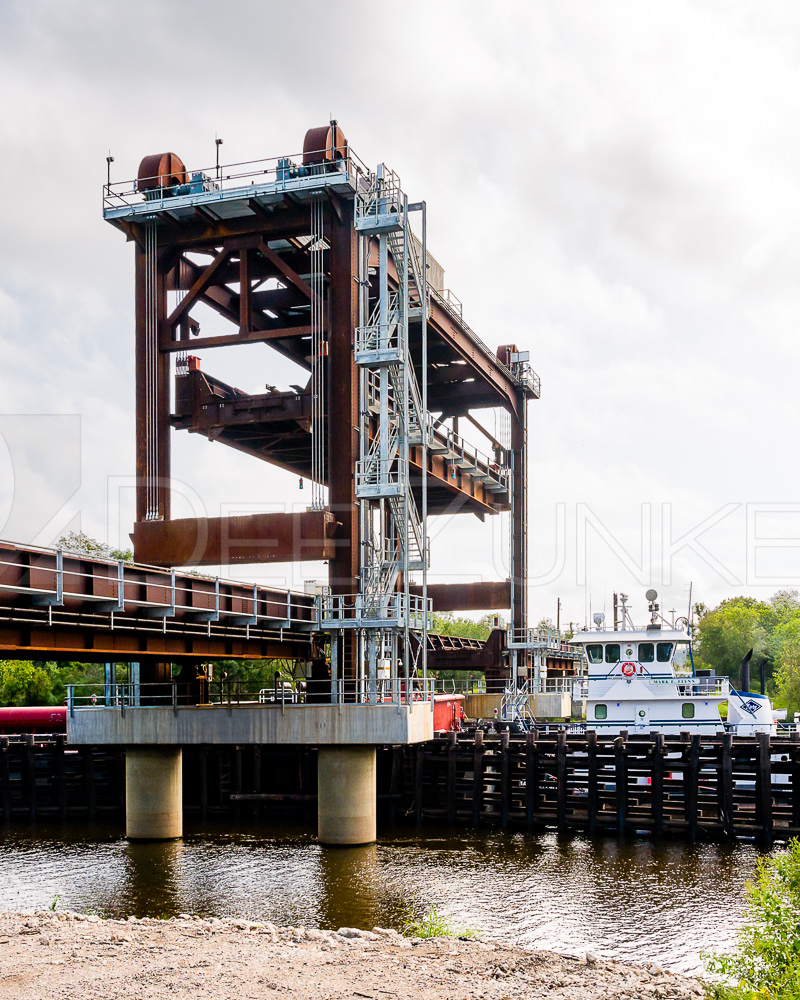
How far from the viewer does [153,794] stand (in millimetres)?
35469

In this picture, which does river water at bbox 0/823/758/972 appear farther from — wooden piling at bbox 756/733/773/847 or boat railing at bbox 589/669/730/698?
boat railing at bbox 589/669/730/698

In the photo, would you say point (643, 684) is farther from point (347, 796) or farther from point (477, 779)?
point (347, 796)

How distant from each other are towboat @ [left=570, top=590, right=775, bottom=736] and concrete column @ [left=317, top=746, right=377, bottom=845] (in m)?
10.4

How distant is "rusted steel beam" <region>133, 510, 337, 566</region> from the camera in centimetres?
3766

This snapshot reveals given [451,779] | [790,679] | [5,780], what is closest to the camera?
[451,779]

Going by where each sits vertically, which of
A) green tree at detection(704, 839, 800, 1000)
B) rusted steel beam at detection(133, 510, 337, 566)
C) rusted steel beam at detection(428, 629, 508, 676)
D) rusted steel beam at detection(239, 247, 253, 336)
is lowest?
green tree at detection(704, 839, 800, 1000)

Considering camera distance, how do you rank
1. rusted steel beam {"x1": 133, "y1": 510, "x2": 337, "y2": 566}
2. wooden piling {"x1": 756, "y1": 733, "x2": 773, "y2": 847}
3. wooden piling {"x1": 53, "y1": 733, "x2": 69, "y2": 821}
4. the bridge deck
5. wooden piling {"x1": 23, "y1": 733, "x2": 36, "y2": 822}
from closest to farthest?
1. the bridge deck
2. wooden piling {"x1": 756, "y1": 733, "x2": 773, "y2": 847}
3. rusted steel beam {"x1": 133, "y1": 510, "x2": 337, "y2": 566}
4. wooden piling {"x1": 53, "y1": 733, "x2": 69, "y2": 821}
5. wooden piling {"x1": 23, "y1": 733, "x2": 36, "y2": 822}

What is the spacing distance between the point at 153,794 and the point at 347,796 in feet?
23.2

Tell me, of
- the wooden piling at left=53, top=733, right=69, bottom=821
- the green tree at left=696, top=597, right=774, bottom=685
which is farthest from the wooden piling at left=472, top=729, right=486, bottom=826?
the green tree at left=696, top=597, right=774, bottom=685

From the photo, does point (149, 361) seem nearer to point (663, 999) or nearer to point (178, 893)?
point (178, 893)

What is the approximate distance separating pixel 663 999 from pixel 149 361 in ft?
102

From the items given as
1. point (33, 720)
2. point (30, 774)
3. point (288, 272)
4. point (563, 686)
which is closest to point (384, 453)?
point (288, 272)

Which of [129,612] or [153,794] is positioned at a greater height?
[129,612]

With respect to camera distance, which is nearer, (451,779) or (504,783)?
(504,783)
